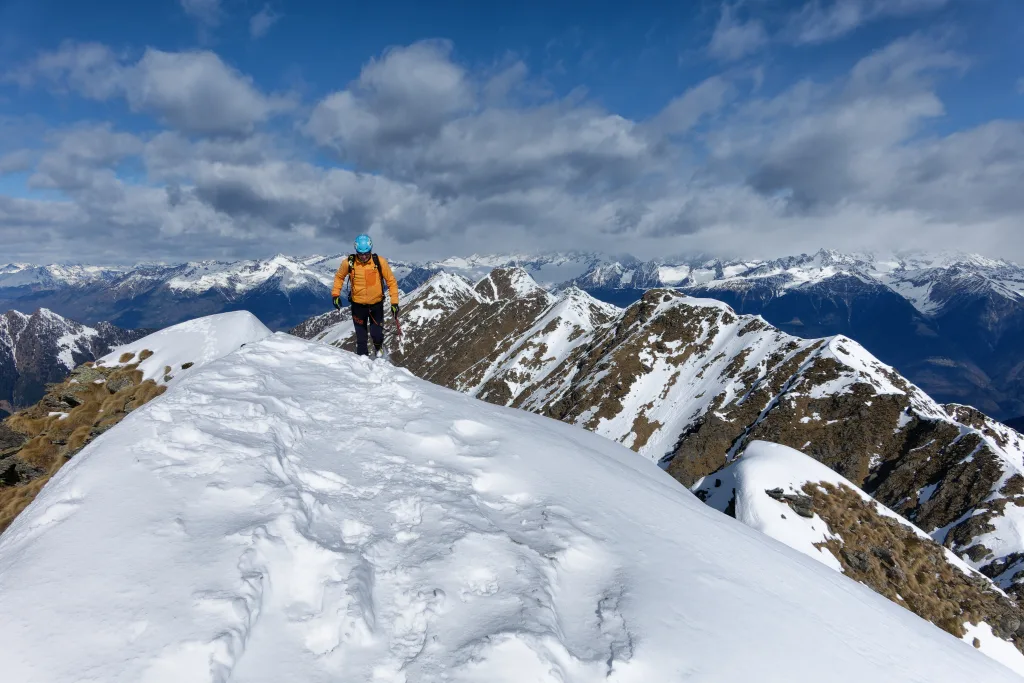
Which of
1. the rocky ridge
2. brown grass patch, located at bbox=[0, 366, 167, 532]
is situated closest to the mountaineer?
brown grass patch, located at bbox=[0, 366, 167, 532]

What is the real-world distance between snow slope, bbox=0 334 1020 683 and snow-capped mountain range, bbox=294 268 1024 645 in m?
39.4

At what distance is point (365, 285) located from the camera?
17781 mm

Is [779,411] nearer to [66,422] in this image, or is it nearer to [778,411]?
[778,411]

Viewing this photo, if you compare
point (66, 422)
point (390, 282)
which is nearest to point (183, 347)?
point (66, 422)

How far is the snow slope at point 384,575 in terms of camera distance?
A: 185 inches

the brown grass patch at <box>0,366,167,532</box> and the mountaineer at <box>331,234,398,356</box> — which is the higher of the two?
the mountaineer at <box>331,234,398,356</box>

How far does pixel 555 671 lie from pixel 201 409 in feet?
26.7

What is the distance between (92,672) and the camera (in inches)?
162

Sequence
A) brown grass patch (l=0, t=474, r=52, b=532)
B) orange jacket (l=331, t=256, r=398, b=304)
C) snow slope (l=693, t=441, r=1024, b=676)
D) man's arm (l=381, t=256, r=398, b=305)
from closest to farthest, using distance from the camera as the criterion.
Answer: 1. brown grass patch (l=0, t=474, r=52, b=532)
2. man's arm (l=381, t=256, r=398, b=305)
3. orange jacket (l=331, t=256, r=398, b=304)
4. snow slope (l=693, t=441, r=1024, b=676)

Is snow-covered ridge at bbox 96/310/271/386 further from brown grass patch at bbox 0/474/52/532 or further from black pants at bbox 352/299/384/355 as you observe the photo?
brown grass patch at bbox 0/474/52/532

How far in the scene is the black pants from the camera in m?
18.3

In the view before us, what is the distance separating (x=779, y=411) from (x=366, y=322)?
281 ft

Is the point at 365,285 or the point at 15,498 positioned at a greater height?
the point at 365,285

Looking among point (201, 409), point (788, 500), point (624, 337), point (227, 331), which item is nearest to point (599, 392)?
point (624, 337)
